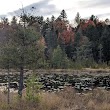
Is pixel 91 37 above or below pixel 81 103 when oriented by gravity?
above

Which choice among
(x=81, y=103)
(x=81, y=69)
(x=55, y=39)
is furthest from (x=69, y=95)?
(x=55, y=39)

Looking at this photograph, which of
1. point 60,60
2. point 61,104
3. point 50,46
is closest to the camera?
point 61,104

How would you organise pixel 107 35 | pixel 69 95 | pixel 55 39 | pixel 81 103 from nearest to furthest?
pixel 81 103, pixel 69 95, pixel 107 35, pixel 55 39

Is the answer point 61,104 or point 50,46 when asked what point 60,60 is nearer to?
point 50,46

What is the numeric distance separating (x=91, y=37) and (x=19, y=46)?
5572 cm

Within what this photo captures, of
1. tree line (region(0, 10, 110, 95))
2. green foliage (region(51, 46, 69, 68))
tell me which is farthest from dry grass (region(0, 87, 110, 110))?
green foliage (region(51, 46, 69, 68))

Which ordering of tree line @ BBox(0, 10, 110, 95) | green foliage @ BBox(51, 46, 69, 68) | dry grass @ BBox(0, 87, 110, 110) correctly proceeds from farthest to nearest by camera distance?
1. green foliage @ BBox(51, 46, 69, 68)
2. tree line @ BBox(0, 10, 110, 95)
3. dry grass @ BBox(0, 87, 110, 110)

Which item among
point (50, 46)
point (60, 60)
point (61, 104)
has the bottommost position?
point (61, 104)

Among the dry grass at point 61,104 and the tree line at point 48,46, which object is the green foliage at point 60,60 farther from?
the dry grass at point 61,104

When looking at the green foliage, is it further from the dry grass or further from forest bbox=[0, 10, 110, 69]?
the dry grass

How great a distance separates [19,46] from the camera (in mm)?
20109

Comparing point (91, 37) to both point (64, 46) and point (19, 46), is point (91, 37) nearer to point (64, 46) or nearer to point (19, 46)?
point (64, 46)

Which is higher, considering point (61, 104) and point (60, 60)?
point (60, 60)

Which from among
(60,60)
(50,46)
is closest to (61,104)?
(60,60)
